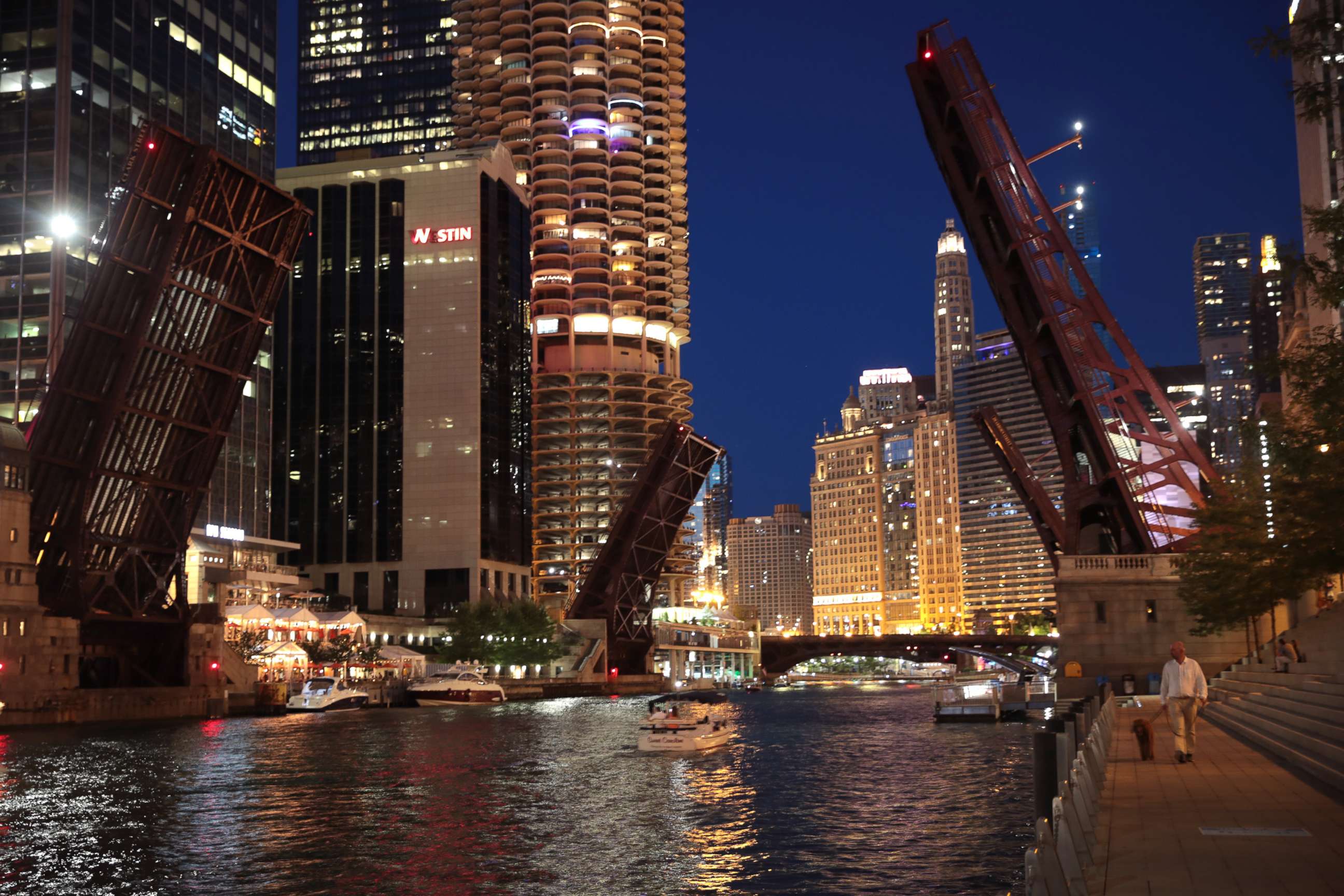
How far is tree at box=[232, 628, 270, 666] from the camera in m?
82.4

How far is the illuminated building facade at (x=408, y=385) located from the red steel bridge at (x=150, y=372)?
2682 inches

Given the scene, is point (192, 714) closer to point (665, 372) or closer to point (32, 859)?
point (32, 859)

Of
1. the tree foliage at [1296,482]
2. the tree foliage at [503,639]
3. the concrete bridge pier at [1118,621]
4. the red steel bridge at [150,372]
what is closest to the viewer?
the tree foliage at [1296,482]

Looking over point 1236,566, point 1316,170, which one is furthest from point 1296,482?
point 1316,170

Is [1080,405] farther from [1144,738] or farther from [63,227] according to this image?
[63,227]

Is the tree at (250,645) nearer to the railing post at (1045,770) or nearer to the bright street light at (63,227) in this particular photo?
the bright street light at (63,227)

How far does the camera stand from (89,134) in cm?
9344

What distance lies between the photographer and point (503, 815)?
97.2 ft

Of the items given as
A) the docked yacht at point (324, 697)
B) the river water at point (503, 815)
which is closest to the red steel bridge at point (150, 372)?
the river water at point (503, 815)

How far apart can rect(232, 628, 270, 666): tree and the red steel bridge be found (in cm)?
1505

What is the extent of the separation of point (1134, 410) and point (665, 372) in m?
130

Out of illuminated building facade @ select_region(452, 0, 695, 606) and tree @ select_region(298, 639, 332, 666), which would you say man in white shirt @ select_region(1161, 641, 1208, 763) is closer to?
tree @ select_region(298, 639, 332, 666)

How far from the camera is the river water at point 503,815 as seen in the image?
71.4 feet

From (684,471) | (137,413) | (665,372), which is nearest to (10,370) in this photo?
(137,413)
